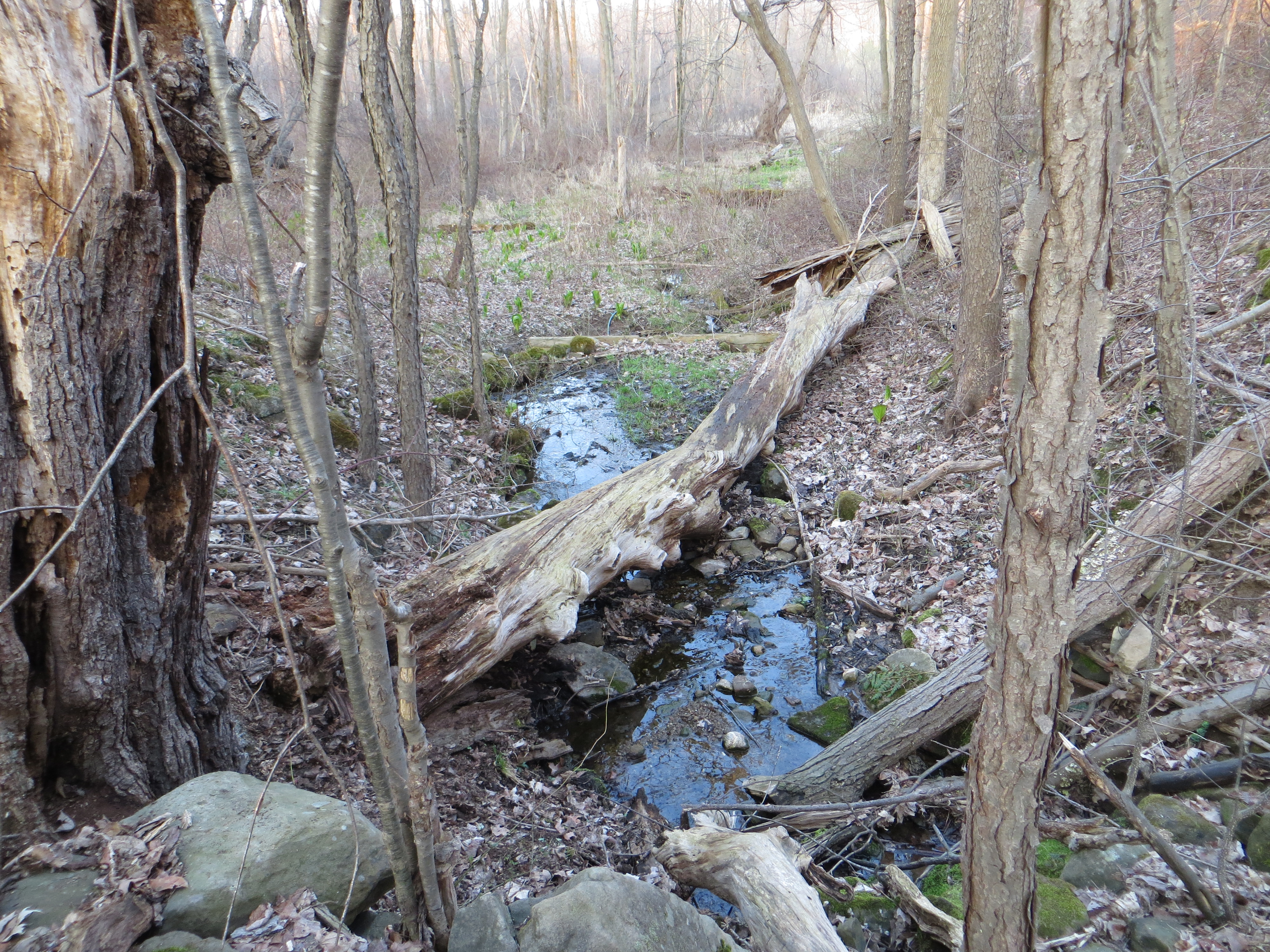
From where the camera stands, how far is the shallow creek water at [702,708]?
414 centimetres

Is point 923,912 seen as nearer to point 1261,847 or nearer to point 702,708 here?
point 1261,847

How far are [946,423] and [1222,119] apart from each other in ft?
18.5

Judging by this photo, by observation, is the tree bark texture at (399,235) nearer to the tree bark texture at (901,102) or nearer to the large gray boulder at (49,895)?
the large gray boulder at (49,895)

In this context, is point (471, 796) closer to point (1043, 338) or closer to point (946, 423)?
point (1043, 338)

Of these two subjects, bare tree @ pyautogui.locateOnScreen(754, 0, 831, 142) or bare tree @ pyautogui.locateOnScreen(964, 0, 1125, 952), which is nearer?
bare tree @ pyautogui.locateOnScreen(964, 0, 1125, 952)

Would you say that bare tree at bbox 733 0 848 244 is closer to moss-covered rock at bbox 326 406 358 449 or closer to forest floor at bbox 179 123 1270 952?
forest floor at bbox 179 123 1270 952

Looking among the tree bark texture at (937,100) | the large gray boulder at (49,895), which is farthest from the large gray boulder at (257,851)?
the tree bark texture at (937,100)

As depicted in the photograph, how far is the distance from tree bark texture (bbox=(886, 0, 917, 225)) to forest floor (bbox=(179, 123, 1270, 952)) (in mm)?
1530

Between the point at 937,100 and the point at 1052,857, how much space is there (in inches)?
409

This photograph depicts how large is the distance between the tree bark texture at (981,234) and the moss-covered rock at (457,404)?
5016mm

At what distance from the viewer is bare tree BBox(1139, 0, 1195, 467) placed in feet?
11.8

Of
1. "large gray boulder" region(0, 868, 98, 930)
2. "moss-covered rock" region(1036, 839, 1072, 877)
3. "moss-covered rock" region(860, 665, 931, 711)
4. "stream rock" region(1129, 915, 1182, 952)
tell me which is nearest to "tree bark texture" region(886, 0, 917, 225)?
"moss-covered rock" region(860, 665, 931, 711)

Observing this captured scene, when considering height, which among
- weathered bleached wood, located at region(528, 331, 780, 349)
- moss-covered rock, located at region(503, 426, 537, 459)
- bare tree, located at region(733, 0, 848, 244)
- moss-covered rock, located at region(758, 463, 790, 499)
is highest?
bare tree, located at region(733, 0, 848, 244)

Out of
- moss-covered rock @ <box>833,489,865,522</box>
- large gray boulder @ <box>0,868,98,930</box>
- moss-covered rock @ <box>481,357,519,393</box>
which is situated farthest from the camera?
moss-covered rock @ <box>481,357,519,393</box>
